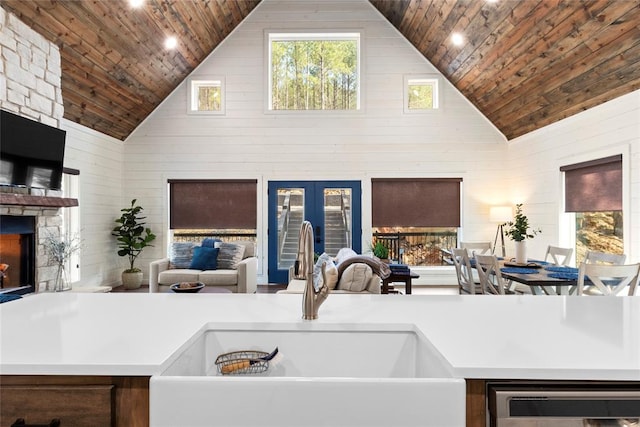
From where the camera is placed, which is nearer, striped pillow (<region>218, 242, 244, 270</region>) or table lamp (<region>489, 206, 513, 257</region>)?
striped pillow (<region>218, 242, 244, 270</region>)

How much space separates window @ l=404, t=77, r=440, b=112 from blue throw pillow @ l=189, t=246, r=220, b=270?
4241 mm

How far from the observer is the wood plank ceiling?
3820 mm

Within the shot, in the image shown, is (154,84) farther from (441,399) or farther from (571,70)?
(441,399)

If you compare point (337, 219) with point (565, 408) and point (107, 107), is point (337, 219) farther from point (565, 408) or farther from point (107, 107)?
point (565, 408)

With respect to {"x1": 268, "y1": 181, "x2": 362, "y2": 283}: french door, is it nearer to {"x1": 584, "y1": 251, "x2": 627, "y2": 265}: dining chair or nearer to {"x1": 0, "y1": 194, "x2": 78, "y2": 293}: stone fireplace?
{"x1": 0, "y1": 194, "x2": 78, "y2": 293}: stone fireplace

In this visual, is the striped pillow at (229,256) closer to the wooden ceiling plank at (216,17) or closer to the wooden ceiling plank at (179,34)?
the wooden ceiling plank at (179,34)

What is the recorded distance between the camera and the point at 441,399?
2.73 feet

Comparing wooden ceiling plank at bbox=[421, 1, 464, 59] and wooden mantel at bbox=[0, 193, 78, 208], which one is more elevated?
wooden ceiling plank at bbox=[421, 1, 464, 59]

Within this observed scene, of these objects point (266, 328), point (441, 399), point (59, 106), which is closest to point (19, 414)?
point (266, 328)

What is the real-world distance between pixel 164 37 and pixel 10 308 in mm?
4924

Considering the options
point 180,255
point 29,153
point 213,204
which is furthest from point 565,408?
point 213,204

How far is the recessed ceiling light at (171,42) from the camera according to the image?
17.5 ft

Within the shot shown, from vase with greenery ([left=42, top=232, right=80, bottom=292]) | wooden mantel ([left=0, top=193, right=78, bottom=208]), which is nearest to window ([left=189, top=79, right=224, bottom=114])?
wooden mantel ([left=0, top=193, right=78, bottom=208])

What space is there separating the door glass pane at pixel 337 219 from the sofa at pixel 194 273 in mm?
1724
